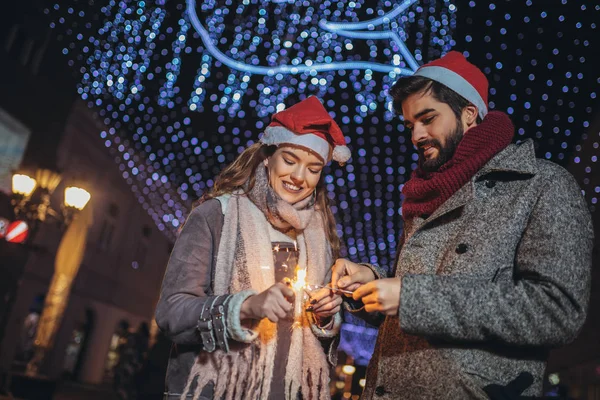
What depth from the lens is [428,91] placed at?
9.06 feet

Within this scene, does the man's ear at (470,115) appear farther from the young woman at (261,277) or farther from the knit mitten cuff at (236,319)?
the knit mitten cuff at (236,319)

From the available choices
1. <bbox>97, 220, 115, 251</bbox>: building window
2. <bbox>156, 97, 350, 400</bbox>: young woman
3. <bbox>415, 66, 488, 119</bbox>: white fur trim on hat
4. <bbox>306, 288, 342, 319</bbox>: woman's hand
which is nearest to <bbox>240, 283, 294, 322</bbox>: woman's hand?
<bbox>156, 97, 350, 400</bbox>: young woman

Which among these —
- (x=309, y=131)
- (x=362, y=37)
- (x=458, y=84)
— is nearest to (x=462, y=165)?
(x=458, y=84)

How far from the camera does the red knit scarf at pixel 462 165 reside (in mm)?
2320

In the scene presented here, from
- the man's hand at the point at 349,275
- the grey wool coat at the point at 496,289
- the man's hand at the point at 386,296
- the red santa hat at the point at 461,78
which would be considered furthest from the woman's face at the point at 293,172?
the man's hand at the point at 386,296

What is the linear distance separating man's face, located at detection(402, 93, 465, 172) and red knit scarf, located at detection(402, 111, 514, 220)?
0.32 ft

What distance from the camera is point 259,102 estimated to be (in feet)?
24.9

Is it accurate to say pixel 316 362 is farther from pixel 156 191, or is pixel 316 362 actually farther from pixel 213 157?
pixel 156 191

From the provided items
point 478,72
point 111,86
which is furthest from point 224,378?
point 111,86

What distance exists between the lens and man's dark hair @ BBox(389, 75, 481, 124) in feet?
8.93

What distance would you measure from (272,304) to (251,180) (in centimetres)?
108

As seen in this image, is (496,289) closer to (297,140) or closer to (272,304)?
(272,304)

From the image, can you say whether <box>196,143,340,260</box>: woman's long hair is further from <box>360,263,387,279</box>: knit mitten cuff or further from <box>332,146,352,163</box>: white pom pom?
<box>360,263,387,279</box>: knit mitten cuff

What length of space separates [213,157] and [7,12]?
8.03m
